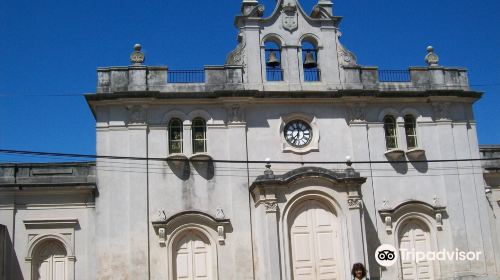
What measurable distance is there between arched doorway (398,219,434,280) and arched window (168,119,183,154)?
933 cm

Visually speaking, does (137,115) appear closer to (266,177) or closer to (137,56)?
(137,56)

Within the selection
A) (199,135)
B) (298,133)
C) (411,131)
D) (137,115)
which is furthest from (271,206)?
(411,131)

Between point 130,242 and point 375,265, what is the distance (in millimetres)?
9221

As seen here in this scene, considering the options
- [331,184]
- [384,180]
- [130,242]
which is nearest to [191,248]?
[130,242]

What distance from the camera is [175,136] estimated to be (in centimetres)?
2444

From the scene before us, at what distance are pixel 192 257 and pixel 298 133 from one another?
21.0 feet

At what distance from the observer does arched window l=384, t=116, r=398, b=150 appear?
25641 mm

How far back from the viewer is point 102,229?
2308 centimetres

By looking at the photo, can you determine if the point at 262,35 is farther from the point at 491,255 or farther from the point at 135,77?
the point at 491,255

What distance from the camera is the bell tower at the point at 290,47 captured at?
2545cm

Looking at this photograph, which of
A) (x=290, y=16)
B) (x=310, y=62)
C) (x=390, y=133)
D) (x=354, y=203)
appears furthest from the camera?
(x=290, y=16)

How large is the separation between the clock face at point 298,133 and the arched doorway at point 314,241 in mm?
2673

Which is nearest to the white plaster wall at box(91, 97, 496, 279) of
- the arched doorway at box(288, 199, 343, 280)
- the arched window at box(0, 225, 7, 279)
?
the arched doorway at box(288, 199, 343, 280)

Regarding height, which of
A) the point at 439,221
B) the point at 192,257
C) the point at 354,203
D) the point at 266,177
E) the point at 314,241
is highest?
the point at 266,177
